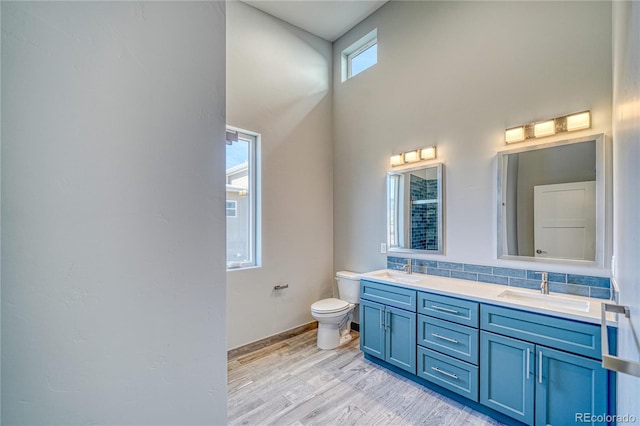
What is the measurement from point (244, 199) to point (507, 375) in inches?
109

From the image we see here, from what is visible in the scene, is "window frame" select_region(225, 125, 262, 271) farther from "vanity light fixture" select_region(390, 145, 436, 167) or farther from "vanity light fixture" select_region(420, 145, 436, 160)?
"vanity light fixture" select_region(420, 145, 436, 160)

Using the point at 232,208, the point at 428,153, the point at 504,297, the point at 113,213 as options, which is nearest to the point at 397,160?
the point at 428,153

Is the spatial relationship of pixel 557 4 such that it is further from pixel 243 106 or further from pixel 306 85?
pixel 243 106

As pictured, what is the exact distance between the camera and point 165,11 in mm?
719

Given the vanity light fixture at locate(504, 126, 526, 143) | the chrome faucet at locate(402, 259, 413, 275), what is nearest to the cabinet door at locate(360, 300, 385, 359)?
the chrome faucet at locate(402, 259, 413, 275)

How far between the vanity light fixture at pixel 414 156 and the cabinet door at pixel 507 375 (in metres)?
1.66

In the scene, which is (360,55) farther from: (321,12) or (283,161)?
(283,161)

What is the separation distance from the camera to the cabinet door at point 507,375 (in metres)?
1.78

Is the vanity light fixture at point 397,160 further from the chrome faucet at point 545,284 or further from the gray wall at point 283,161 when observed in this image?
the chrome faucet at point 545,284

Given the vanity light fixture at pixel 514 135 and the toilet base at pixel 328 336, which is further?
the toilet base at pixel 328 336

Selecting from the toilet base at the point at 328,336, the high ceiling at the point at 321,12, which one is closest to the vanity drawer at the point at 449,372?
the toilet base at the point at 328,336

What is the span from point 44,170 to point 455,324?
242 cm

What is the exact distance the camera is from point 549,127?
2.11 m

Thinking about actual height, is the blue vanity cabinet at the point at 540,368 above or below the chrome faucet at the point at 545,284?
below
